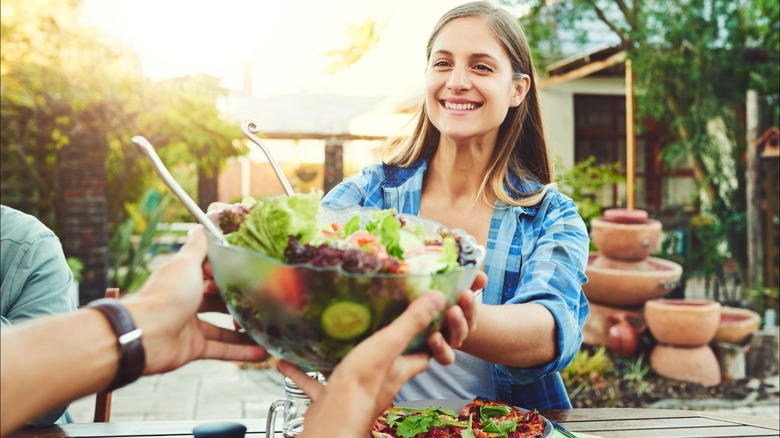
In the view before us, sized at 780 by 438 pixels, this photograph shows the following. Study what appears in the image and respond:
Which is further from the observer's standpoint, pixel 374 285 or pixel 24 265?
pixel 24 265

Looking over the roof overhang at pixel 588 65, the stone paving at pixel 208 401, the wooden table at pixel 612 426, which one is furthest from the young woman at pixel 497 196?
the roof overhang at pixel 588 65

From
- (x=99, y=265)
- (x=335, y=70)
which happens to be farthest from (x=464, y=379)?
(x=335, y=70)

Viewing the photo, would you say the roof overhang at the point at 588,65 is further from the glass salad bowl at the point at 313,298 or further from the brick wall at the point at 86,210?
the glass salad bowl at the point at 313,298

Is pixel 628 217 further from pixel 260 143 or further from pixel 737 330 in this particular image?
pixel 260 143

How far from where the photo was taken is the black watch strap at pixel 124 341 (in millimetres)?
849

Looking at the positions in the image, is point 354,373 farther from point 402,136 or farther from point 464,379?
point 402,136

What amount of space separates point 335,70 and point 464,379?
6382mm

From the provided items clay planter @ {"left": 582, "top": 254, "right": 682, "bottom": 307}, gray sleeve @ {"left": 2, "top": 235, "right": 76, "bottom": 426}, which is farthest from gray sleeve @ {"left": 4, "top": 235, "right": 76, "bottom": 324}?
clay planter @ {"left": 582, "top": 254, "right": 682, "bottom": 307}

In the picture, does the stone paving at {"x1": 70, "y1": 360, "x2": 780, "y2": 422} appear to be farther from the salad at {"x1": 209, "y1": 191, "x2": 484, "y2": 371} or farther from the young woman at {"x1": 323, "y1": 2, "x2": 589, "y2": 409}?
the salad at {"x1": 209, "y1": 191, "x2": 484, "y2": 371}

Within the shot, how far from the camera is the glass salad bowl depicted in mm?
853

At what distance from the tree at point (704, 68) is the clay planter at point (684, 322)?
2143 mm

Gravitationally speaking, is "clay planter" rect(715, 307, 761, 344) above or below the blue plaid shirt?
below

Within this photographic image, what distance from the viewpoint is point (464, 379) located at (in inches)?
73.7

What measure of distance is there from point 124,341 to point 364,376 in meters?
0.28
